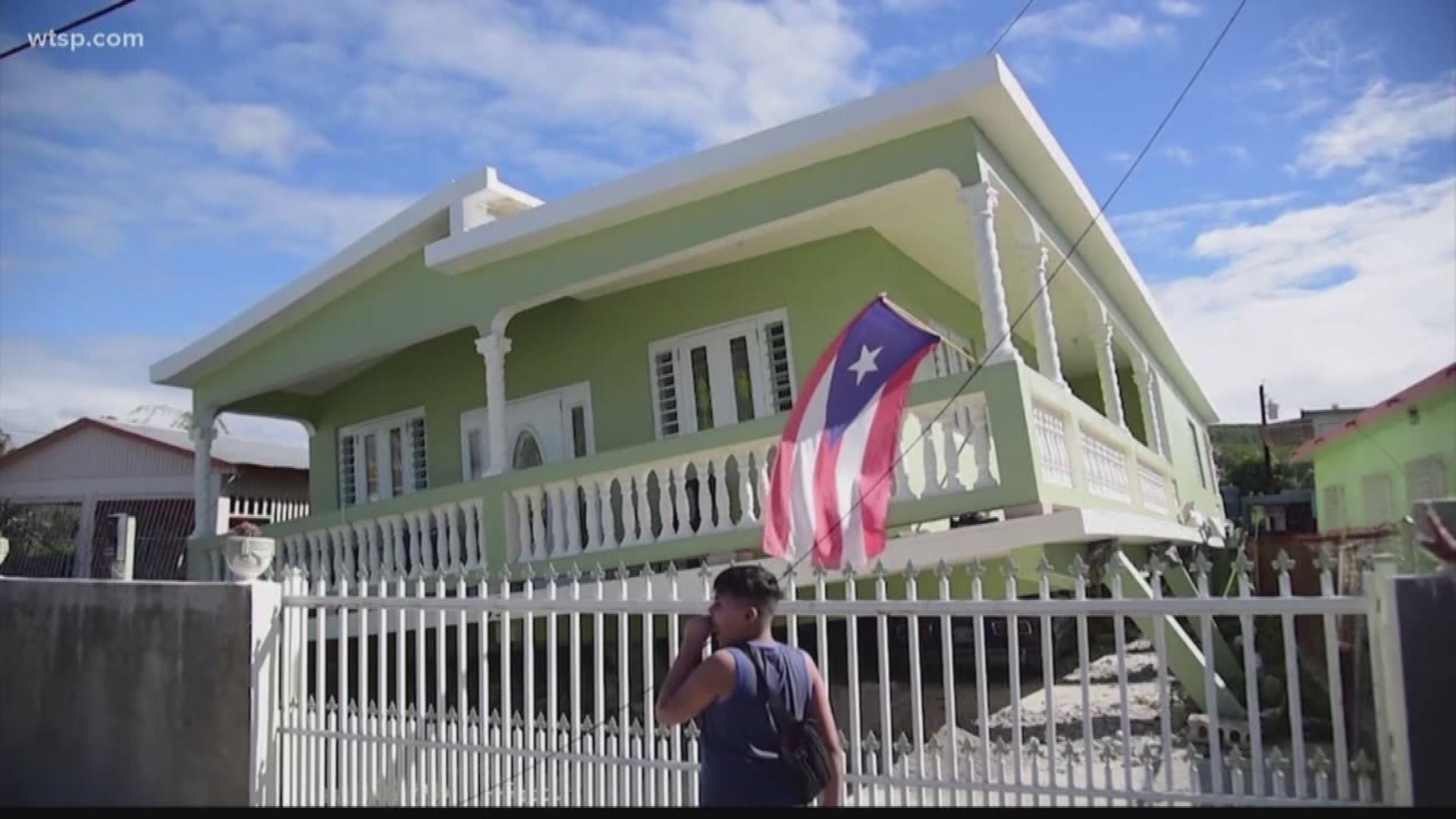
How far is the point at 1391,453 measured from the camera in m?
13.1

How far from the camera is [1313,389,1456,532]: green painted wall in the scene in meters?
10.5

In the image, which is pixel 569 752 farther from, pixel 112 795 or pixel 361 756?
pixel 112 795

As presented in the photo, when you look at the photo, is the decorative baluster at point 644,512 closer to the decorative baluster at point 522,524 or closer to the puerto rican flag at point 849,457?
the decorative baluster at point 522,524

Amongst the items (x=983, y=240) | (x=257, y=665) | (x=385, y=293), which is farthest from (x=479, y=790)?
(x=385, y=293)

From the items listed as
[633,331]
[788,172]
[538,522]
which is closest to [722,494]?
[538,522]

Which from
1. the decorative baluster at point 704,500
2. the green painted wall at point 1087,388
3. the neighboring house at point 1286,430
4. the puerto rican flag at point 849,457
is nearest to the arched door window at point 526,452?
the decorative baluster at point 704,500

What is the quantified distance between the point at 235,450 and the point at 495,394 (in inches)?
508

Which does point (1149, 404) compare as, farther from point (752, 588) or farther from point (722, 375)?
point (752, 588)

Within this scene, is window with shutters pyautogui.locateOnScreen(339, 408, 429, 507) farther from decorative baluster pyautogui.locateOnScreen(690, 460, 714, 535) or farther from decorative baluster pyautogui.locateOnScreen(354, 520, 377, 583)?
decorative baluster pyautogui.locateOnScreen(690, 460, 714, 535)

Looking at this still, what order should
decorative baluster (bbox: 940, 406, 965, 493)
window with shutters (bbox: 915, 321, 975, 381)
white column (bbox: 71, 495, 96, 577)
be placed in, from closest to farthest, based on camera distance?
decorative baluster (bbox: 940, 406, 965, 493) → window with shutters (bbox: 915, 321, 975, 381) → white column (bbox: 71, 495, 96, 577)

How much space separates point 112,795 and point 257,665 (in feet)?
4.71

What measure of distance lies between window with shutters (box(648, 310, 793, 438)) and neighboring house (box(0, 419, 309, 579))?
35.6 ft

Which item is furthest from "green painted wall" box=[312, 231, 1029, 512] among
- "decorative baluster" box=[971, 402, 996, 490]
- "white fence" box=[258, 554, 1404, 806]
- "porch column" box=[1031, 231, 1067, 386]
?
"decorative baluster" box=[971, 402, 996, 490]

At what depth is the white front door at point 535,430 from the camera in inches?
441
